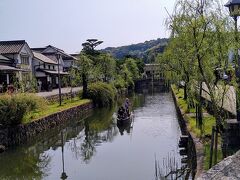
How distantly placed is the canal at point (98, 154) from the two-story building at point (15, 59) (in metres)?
13.3

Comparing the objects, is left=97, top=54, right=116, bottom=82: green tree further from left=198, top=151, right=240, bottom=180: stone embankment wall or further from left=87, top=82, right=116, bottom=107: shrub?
left=198, top=151, right=240, bottom=180: stone embankment wall

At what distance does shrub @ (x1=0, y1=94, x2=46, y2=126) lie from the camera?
2007 cm

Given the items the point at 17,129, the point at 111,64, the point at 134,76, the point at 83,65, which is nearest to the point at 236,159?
the point at 17,129

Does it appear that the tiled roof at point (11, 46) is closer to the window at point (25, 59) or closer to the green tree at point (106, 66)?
the window at point (25, 59)

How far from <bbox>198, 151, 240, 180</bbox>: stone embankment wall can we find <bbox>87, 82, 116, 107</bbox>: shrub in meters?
35.3

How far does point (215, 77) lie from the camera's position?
481 inches

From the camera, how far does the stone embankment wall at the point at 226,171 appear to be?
6.33 m

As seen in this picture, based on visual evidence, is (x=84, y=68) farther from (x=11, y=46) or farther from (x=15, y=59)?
(x=11, y=46)

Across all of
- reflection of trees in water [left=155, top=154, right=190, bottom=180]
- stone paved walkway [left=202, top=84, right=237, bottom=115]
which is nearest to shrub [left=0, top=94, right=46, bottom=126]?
reflection of trees in water [left=155, top=154, right=190, bottom=180]

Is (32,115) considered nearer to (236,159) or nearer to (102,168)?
(102,168)

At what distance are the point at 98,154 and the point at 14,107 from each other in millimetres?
5253

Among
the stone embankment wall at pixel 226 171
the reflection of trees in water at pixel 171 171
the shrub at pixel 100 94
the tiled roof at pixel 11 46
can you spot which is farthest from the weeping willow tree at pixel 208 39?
the tiled roof at pixel 11 46

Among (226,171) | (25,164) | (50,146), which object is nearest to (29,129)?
(50,146)

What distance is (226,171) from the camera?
6535mm
